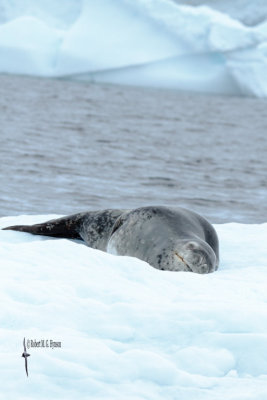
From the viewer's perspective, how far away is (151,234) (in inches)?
171

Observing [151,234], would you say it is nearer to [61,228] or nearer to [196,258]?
[196,258]

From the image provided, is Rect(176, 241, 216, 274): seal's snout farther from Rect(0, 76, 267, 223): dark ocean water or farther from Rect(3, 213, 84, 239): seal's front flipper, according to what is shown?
Rect(0, 76, 267, 223): dark ocean water

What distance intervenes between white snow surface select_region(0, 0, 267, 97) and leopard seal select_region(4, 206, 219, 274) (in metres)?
20.5

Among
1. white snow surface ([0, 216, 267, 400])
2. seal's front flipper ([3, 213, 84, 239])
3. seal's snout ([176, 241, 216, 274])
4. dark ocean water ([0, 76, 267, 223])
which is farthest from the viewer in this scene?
dark ocean water ([0, 76, 267, 223])

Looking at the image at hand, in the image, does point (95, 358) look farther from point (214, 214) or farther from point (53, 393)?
point (214, 214)

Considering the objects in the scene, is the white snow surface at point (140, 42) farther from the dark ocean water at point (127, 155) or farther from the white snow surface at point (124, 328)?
the white snow surface at point (124, 328)

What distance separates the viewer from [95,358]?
2490 millimetres

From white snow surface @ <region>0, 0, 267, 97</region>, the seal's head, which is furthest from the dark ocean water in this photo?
the seal's head

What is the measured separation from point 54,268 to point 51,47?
24.7m

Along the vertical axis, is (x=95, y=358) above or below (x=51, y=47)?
above

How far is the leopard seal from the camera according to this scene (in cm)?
407

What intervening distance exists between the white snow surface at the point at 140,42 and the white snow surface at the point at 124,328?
21.9m

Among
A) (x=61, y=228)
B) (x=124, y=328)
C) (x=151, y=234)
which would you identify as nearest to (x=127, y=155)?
(x=61, y=228)

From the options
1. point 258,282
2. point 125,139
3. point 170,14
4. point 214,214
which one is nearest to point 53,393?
point 258,282
